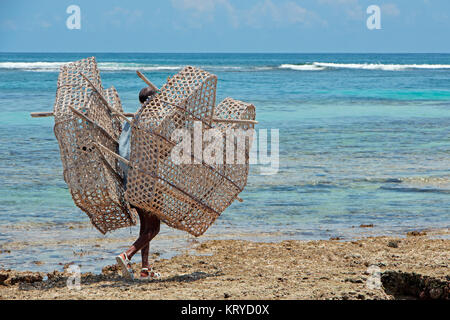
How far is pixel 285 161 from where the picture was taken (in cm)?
1085

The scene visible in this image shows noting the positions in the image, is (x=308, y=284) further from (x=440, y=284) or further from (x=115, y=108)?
(x=115, y=108)

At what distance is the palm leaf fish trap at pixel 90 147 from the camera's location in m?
4.56

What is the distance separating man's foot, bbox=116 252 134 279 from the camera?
4.62 meters

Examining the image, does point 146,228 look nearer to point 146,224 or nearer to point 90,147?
point 146,224

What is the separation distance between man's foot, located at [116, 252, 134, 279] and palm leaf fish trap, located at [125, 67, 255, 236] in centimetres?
42

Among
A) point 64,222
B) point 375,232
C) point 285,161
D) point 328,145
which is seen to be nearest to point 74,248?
point 64,222

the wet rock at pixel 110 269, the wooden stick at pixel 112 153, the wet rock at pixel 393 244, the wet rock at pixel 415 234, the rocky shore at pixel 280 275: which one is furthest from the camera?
the wet rock at pixel 415 234

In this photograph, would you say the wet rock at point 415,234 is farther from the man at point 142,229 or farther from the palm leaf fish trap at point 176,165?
the man at point 142,229

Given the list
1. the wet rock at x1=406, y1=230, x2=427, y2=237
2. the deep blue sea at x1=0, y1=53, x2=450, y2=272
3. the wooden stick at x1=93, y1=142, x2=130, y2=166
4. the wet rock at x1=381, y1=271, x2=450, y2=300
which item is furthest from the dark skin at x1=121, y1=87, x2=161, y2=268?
the wet rock at x1=406, y1=230, x2=427, y2=237

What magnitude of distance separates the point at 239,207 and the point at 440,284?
3.65m

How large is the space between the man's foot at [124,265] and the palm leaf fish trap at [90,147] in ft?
1.22

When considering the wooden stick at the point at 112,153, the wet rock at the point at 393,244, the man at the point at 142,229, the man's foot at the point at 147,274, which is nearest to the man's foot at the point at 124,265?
the man at the point at 142,229

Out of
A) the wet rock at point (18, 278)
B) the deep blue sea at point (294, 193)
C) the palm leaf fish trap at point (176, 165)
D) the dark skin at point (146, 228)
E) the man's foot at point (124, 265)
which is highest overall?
the palm leaf fish trap at point (176, 165)

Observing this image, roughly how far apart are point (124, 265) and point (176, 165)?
864mm
